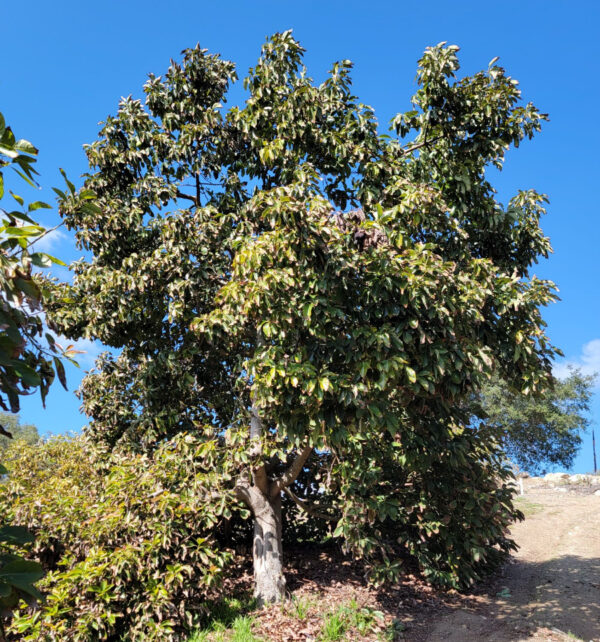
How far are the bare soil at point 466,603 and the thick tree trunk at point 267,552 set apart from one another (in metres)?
0.30

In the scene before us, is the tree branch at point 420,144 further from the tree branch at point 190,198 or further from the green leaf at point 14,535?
the green leaf at point 14,535

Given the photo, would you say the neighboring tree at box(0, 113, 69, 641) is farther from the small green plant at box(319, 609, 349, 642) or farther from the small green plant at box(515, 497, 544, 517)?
the small green plant at box(515, 497, 544, 517)

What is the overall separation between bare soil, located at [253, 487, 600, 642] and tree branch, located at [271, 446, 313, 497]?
1598 mm

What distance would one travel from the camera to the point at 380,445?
9133 millimetres

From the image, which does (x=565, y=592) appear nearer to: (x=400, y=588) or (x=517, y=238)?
(x=400, y=588)

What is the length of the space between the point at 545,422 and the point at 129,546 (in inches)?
1109

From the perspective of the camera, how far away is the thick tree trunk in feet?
27.3

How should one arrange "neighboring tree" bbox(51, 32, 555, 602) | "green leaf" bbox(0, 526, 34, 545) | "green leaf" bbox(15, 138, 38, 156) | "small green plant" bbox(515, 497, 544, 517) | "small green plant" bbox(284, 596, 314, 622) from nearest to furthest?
"green leaf" bbox(0, 526, 34, 545) → "green leaf" bbox(15, 138, 38, 156) → "neighboring tree" bbox(51, 32, 555, 602) → "small green plant" bbox(284, 596, 314, 622) → "small green plant" bbox(515, 497, 544, 517)

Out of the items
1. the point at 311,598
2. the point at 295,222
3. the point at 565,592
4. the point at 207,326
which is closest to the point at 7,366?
the point at 295,222

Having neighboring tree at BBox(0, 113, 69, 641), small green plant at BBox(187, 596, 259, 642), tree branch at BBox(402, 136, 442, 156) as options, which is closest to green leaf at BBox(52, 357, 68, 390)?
neighboring tree at BBox(0, 113, 69, 641)

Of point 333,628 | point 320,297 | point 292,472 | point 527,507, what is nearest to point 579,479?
point 527,507

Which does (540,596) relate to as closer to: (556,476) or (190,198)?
(190,198)

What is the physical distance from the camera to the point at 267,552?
338 inches

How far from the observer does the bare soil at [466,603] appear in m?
7.64
